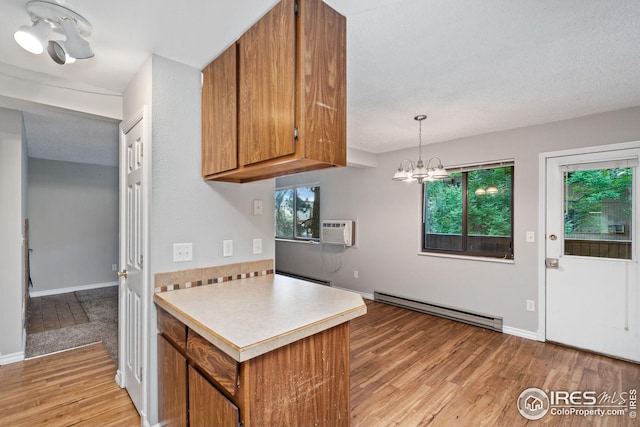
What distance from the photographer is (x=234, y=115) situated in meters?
1.65

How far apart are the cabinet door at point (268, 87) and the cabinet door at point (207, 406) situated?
1032 mm

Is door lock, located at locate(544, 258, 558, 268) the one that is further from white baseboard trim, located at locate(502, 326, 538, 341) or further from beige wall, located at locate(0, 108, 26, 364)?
beige wall, located at locate(0, 108, 26, 364)

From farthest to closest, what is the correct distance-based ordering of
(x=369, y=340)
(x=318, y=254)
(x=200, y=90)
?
(x=318, y=254) < (x=369, y=340) < (x=200, y=90)

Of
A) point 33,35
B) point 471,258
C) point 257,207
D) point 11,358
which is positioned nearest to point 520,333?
point 471,258

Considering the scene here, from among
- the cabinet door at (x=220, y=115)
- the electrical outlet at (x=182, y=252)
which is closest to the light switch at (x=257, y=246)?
the electrical outlet at (x=182, y=252)

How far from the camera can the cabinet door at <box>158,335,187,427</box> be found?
1.45 meters

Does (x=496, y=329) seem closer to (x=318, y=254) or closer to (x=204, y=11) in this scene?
(x=318, y=254)

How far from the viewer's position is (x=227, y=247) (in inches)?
80.7

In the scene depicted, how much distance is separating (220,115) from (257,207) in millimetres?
700

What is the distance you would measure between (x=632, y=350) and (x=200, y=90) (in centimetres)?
431

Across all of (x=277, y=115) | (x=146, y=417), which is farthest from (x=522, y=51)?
(x=146, y=417)

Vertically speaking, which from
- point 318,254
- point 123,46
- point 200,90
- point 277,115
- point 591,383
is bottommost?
point 591,383

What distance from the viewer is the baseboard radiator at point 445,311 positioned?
11.6 ft

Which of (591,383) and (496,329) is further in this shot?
(496,329)
